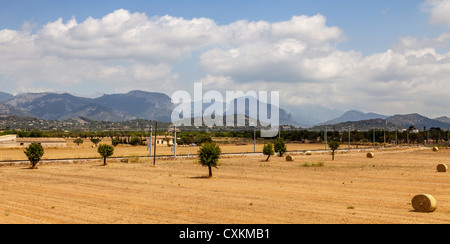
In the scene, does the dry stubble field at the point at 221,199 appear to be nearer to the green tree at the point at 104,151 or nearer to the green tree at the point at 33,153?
the green tree at the point at 33,153

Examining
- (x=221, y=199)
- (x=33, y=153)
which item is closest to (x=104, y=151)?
(x=33, y=153)

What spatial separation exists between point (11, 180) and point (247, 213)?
1046 inches

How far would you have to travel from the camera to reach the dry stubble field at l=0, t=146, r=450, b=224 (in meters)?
19.8

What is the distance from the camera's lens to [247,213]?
21.1 meters

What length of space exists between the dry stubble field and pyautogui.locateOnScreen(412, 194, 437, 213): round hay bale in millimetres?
394

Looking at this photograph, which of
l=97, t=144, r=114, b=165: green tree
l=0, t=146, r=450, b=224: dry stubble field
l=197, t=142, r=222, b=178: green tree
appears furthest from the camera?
l=97, t=144, r=114, b=165: green tree

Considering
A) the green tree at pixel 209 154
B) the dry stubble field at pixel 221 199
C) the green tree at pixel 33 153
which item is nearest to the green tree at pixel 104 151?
the green tree at pixel 33 153

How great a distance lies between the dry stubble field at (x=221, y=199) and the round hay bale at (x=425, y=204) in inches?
15.5

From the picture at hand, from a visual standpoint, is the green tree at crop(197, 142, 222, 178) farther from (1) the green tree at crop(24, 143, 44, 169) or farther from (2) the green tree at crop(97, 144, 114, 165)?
(1) the green tree at crop(24, 143, 44, 169)

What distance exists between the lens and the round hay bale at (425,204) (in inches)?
823

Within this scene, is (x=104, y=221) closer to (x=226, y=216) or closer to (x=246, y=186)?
(x=226, y=216)

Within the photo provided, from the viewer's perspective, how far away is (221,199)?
26234 millimetres

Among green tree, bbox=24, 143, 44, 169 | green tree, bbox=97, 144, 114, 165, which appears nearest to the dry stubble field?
green tree, bbox=24, 143, 44, 169
